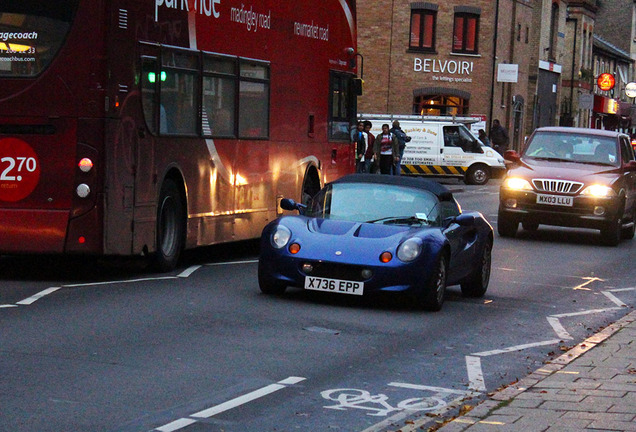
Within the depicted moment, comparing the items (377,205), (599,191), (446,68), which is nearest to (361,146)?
(599,191)

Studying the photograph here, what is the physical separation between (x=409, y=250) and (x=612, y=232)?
1053cm

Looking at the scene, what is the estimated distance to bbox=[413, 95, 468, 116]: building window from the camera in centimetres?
5478

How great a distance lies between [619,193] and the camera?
21094 mm

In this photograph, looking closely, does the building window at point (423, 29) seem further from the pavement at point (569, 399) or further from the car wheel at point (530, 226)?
the pavement at point (569, 399)

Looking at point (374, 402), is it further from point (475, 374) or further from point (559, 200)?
point (559, 200)

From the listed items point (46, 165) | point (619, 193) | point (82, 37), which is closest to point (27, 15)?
point (82, 37)

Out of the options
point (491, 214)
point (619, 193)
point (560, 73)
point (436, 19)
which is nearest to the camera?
point (619, 193)

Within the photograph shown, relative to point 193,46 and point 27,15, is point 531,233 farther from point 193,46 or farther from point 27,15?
point 27,15

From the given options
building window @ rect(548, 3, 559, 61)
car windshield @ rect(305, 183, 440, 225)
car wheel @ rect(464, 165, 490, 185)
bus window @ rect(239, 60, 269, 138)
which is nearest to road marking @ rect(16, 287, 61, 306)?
car windshield @ rect(305, 183, 440, 225)

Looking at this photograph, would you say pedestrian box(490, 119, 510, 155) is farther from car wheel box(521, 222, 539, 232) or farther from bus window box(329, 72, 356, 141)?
bus window box(329, 72, 356, 141)

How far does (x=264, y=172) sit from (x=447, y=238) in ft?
16.8

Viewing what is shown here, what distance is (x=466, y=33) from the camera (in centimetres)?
5469

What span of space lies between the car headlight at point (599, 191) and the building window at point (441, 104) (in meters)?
34.1

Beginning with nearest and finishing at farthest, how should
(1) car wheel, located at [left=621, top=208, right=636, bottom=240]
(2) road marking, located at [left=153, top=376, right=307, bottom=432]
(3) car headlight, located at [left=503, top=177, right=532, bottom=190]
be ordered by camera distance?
(2) road marking, located at [left=153, top=376, right=307, bottom=432]
(3) car headlight, located at [left=503, top=177, right=532, bottom=190]
(1) car wheel, located at [left=621, top=208, right=636, bottom=240]
